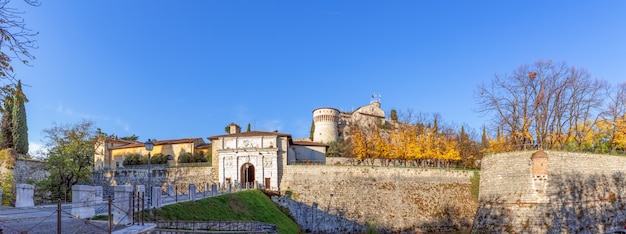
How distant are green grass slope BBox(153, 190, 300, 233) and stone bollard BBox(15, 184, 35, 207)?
4.50 m

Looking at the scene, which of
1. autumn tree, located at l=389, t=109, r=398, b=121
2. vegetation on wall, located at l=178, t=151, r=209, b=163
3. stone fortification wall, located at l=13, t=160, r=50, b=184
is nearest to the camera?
stone fortification wall, located at l=13, t=160, r=50, b=184

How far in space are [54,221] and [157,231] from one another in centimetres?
260

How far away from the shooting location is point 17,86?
24.7ft

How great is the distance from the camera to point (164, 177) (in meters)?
38.2

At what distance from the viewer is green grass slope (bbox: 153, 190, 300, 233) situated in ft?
54.1

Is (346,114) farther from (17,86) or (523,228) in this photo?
(17,86)

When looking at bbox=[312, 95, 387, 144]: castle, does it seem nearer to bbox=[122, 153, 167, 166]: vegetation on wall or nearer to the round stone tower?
the round stone tower

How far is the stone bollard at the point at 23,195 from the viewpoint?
46.0 ft

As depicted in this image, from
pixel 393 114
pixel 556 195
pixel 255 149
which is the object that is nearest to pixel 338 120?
pixel 393 114

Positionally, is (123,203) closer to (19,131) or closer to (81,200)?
(81,200)

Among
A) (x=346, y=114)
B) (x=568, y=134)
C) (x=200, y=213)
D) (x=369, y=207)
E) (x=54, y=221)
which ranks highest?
(x=346, y=114)

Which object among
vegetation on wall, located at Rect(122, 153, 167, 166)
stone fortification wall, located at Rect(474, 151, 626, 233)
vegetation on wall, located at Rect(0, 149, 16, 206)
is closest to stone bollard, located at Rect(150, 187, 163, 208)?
stone fortification wall, located at Rect(474, 151, 626, 233)

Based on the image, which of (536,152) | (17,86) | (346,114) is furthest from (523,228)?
(346,114)

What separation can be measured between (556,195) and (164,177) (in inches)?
1272
